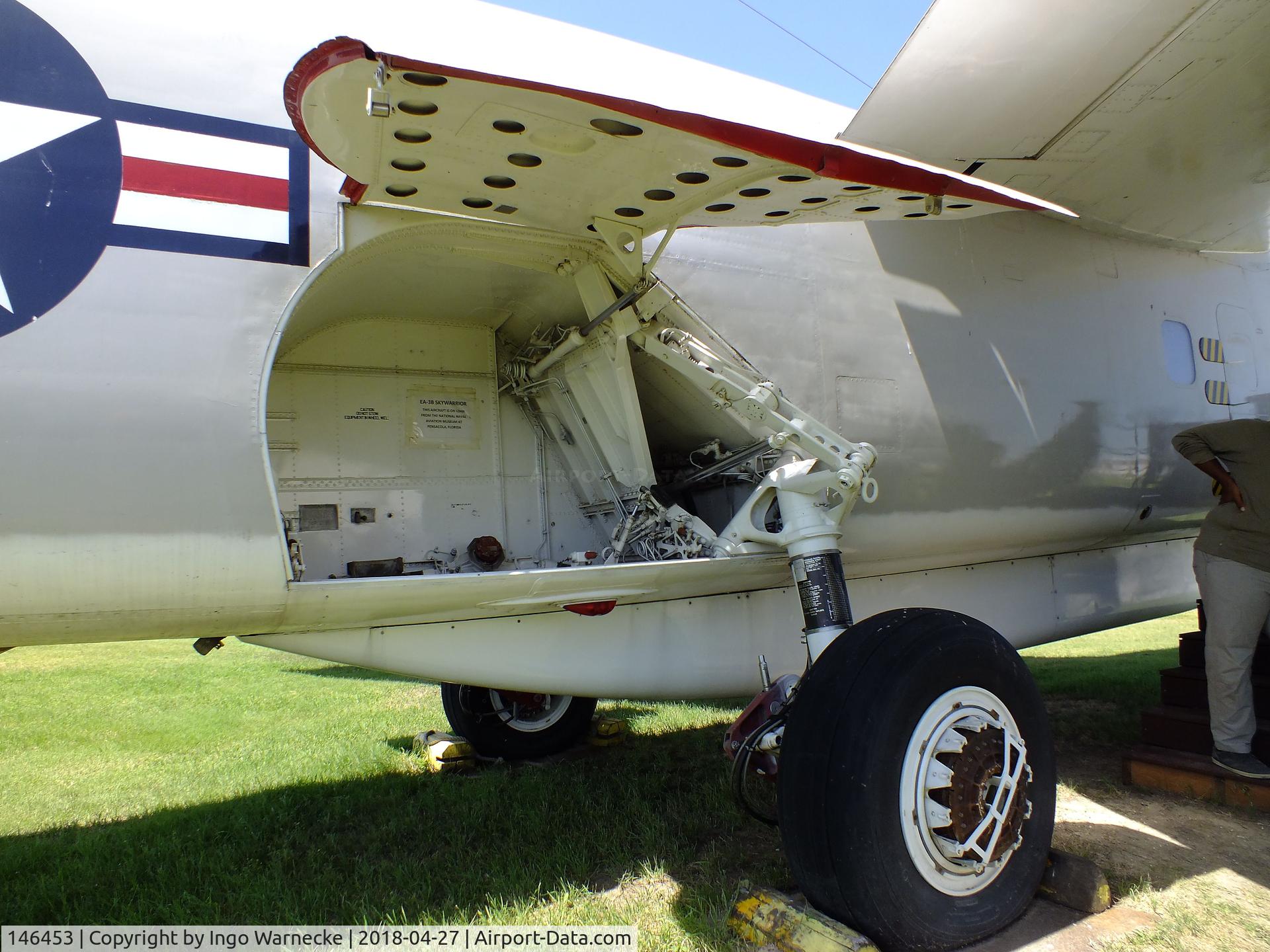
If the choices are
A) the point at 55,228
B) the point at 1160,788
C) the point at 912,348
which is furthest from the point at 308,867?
the point at 1160,788

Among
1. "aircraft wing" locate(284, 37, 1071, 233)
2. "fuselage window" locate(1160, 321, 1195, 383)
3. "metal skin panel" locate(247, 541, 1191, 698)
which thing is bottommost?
"metal skin panel" locate(247, 541, 1191, 698)

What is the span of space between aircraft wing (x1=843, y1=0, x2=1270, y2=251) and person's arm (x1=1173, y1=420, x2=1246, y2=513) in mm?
1338

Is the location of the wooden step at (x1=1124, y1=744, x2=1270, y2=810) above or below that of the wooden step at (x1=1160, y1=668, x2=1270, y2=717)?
below

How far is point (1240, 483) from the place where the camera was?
420cm

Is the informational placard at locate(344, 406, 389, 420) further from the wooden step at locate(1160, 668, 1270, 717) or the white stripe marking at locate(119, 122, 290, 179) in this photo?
the wooden step at locate(1160, 668, 1270, 717)

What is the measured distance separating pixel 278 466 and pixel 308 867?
163 centimetres

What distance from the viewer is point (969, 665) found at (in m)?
2.84

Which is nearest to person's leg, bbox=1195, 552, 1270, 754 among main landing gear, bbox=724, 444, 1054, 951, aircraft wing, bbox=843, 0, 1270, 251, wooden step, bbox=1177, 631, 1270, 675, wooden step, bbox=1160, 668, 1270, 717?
wooden step, bbox=1160, 668, 1270, 717

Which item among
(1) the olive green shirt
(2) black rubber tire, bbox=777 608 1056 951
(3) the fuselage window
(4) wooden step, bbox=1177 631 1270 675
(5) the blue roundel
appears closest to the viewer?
(5) the blue roundel

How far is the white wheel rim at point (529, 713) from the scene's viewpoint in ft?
17.0

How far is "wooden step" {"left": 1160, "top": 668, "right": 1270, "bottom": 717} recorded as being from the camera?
4.27 metres

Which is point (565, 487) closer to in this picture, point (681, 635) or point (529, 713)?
point (681, 635)

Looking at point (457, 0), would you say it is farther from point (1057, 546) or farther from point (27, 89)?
point (1057, 546)

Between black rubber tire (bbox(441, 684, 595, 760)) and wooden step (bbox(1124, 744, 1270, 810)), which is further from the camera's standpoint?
black rubber tire (bbox(441, 684, 595, 760))
